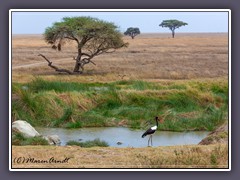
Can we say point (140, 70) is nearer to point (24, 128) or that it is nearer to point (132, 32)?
point (132, 32)

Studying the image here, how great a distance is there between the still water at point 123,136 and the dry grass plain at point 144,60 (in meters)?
1.28

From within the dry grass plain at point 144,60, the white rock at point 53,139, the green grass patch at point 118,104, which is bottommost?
the white rock at point 53,139

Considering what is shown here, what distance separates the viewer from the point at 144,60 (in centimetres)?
1647

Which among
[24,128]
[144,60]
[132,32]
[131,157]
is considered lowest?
[131,157]

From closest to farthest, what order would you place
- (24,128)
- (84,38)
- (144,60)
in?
1. (24,128)
2. (144,60)
3. (84,38)

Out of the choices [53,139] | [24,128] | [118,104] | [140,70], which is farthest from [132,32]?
[24,128]

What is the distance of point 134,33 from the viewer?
1541cm

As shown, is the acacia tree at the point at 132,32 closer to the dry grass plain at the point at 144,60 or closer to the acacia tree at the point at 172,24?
the dry grass plain at the point at 144,60

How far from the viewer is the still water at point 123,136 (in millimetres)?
15867

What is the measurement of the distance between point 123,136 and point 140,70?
161 cm

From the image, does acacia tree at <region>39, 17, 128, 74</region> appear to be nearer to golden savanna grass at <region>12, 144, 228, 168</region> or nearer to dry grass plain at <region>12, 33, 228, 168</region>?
dry grass plain at <region>12, 33, 228, 168</region>

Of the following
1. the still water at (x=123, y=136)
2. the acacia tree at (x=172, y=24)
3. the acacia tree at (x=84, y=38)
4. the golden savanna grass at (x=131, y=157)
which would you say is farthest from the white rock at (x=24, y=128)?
the acacia tree at (x=172, y=24)

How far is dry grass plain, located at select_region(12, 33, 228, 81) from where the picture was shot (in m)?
15.4

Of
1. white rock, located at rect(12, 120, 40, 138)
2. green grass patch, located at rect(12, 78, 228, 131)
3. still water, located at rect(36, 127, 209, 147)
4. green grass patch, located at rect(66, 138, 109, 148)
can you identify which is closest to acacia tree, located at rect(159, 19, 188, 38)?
green grass patch, located at rect(12, 78, 228, 131)
